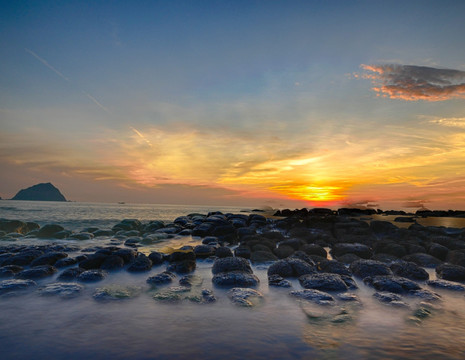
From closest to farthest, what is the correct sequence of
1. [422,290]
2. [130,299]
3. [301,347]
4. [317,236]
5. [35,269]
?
[301,347]
[130,299]
[422,290]
[35,269]
[317,236]

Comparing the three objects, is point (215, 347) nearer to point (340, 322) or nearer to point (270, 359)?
point (270, 359)

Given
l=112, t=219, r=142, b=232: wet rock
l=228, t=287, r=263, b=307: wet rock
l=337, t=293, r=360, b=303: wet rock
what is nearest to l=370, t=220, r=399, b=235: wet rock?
l=337, t=293, r=360, b=303: wet rock

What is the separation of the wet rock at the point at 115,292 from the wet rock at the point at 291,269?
450 centimetres

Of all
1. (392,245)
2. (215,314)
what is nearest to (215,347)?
(215,314)

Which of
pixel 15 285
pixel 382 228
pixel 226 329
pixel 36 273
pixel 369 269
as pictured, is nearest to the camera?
pixel 226 329

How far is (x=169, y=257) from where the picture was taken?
11.5 meters

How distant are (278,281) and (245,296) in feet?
5.81

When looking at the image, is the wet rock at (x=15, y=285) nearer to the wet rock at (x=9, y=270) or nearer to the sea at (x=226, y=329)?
the sea at (x=226, y=329)

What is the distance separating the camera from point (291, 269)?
9.14 m

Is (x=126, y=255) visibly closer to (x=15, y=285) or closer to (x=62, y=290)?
(x=62, y=290)

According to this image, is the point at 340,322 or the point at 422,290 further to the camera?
the point at 422,290

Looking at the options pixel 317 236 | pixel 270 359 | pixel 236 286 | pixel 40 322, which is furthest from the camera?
pixel 317 236

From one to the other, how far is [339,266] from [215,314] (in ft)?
18.5

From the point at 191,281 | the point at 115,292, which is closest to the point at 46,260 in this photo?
the point at 115,292
